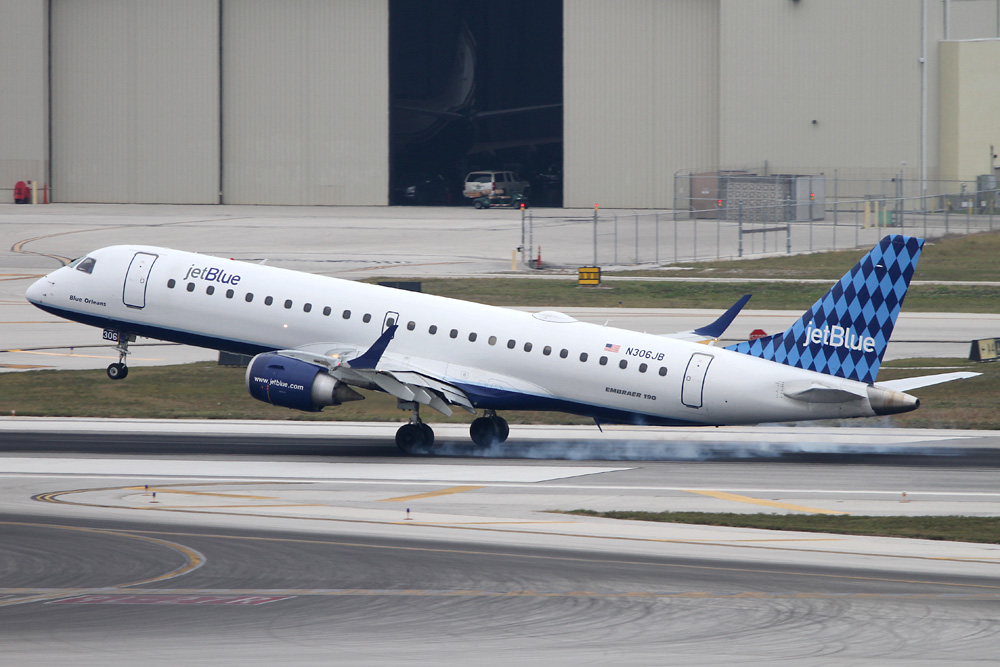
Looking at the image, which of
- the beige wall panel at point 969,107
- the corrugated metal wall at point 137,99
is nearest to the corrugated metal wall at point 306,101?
the corrugated metal wall at point 137,99

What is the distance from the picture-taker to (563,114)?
352 feet

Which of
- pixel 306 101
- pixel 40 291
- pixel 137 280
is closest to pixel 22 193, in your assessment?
pixel 306 101

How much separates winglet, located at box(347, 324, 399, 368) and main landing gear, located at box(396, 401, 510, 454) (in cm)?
198

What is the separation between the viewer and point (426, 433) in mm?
34812

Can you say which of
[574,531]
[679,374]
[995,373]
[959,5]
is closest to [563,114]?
[959,5]

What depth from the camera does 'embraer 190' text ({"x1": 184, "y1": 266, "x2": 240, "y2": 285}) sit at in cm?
3634

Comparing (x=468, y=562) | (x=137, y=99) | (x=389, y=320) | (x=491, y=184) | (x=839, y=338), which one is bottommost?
(x=468, y=562)

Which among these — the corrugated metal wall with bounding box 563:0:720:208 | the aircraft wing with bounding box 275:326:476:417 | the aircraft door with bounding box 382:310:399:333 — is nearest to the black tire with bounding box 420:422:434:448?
the aircraft wing with bounding box 275:326:476:417

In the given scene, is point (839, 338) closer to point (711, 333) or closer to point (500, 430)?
point (711, 333)

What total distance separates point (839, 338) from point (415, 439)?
36.5ft

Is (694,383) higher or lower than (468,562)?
higher

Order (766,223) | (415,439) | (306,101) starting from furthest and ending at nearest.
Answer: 1. (306,101)
2. (766,223)
3. (415,439)

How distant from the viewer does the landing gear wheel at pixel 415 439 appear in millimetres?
34719

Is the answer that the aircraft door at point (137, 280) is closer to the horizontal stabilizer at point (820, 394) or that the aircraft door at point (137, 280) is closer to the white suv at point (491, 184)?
the horizontal stabilizer at point (820, 394)
